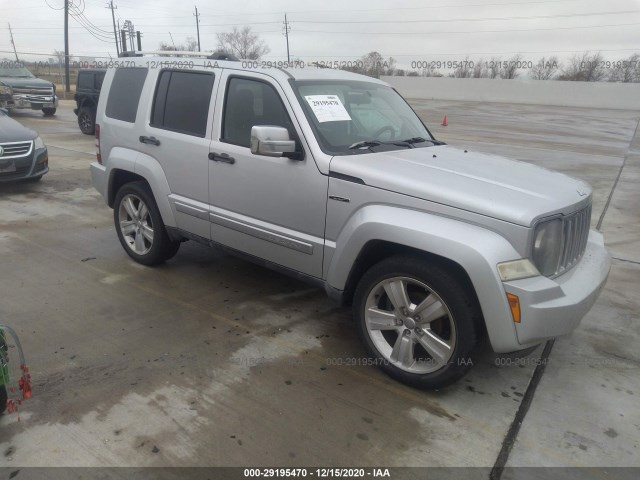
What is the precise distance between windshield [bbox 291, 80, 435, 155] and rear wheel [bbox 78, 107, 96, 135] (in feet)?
42.2

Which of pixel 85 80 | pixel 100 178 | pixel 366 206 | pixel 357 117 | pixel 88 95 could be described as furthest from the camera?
pixel 85 80

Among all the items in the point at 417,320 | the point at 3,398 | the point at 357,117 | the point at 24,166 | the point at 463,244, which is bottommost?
the point at 3,398

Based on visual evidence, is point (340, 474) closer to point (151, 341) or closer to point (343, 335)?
point (343, 335)

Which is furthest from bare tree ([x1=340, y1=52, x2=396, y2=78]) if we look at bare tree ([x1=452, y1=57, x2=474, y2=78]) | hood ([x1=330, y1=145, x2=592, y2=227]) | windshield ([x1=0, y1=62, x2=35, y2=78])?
hood ([x1=330, y1=145, x2=592, y2=227])

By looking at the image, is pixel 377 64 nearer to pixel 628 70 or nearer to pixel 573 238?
pixel 628 70

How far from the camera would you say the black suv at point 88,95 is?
14.8 metres

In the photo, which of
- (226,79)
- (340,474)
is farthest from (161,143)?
(340,474)

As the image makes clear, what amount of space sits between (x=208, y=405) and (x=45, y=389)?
3.31ft

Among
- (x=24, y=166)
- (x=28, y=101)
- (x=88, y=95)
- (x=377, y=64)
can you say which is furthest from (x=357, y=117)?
(x=377, y=64)

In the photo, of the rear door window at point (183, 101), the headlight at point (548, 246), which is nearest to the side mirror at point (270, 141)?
the rear door window at point (183, 101)

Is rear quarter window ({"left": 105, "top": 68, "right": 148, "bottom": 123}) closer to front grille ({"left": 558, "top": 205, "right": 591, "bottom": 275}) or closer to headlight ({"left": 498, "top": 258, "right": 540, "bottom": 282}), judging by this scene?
headlight ({"left": 498, "top": 258, "right": 540, "bottom": 282})

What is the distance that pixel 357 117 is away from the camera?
4.00 meters

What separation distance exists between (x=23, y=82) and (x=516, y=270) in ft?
67.7

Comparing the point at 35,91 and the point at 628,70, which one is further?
the point at 628,70
